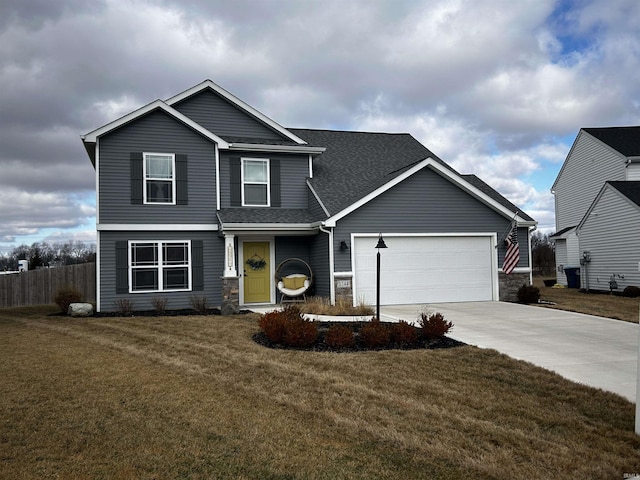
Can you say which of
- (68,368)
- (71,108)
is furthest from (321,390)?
(71,108)

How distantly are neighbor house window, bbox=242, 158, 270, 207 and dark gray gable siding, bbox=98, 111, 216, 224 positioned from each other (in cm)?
106

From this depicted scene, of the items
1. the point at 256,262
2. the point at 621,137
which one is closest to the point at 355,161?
the point at 256,262

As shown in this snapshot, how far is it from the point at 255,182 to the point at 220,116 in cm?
265

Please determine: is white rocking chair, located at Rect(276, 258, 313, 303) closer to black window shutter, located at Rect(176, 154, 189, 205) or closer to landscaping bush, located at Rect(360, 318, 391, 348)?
black window shutter, located at Rect(176, 154, 189, 205)

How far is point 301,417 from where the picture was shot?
5.65m

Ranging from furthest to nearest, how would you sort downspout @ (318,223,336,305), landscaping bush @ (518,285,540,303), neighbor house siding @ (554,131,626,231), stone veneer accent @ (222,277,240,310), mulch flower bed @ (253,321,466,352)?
neighbor house siding @ (554,131,626,231) < landscaping bush @ (518,285,540,303) < downspout @ (318,223,336,305) < stone veneer accent @ (222,277,240,310) < mulch flower bed @ (253,321,466,352)

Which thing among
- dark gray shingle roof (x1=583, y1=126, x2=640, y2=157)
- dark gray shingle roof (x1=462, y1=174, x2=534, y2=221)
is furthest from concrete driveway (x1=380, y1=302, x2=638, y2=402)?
dark gray shingle roof (x1=583, y1=126, x2=640, y2=157)

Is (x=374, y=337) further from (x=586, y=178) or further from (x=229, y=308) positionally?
(x=586, y=178)

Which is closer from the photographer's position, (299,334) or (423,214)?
(299,334)

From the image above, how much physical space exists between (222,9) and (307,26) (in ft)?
7.71

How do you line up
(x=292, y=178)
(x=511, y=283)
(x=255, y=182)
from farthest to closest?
(x=292, y=178) → (x=255, y=182) → (x=511, y=283)

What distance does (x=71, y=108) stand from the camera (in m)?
18.5

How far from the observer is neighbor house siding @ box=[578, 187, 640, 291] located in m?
20.1

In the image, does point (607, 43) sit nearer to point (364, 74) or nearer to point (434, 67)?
point (434, 67)
